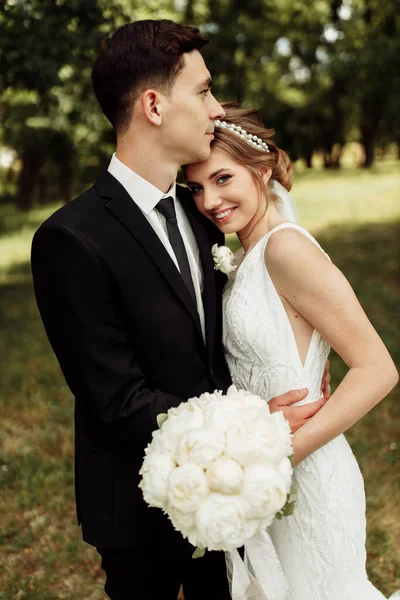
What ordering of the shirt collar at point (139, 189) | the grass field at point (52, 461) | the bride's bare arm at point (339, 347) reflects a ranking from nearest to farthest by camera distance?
the bride's bare arm at point (339, 347), the shirt collar at point (139, 189), the grass field at point (52, 461)

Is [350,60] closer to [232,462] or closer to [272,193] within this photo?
[272,193]

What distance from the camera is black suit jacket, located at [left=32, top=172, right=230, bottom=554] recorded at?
6.97 ft

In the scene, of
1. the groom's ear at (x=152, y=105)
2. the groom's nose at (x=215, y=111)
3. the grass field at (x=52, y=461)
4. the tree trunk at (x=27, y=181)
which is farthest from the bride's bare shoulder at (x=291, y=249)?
the tree trunk at (x=27, y=181)

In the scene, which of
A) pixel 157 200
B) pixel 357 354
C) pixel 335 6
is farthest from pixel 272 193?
pixel 335 6

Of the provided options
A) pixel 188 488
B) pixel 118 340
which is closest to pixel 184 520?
pixel 188 488

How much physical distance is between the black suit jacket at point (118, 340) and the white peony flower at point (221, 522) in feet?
1.49

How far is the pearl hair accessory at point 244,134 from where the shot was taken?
8.75 feet

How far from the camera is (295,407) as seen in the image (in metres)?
2.31

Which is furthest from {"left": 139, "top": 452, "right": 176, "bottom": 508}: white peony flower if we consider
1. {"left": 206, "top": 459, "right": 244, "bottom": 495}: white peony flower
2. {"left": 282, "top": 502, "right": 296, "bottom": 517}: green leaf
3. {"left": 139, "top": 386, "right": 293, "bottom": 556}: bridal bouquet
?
{"left": 282, "top": 502, "right": 296, "bottom": 517}: green leaf

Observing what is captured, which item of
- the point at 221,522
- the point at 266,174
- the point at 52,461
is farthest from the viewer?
the point at 52,461

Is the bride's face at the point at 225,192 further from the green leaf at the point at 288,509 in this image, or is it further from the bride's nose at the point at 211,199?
the green leaf at the point at 288,509

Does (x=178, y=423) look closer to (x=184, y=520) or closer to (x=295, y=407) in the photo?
(x=184, y=520)

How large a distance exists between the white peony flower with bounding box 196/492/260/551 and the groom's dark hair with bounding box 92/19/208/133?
4.76 ft

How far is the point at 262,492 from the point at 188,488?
211 mm
